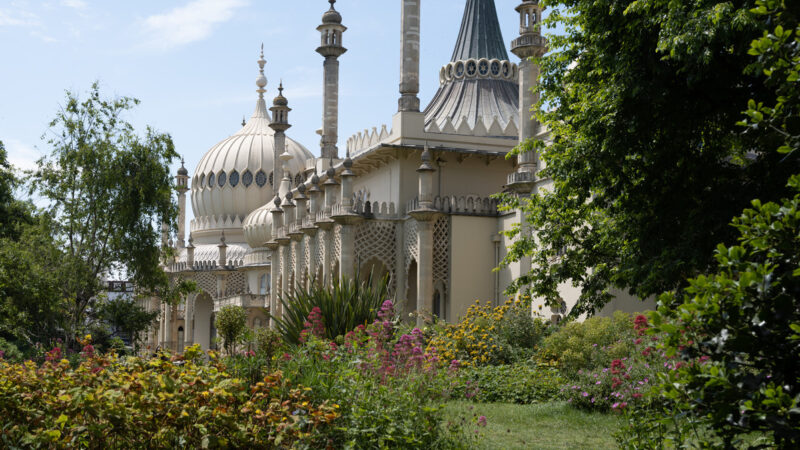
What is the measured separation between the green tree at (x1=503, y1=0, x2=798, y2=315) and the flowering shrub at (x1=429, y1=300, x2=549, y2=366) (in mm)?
5295

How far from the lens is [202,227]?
54625 mm

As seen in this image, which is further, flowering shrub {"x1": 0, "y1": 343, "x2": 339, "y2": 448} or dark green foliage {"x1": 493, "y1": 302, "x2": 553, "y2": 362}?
dark green foliage {"x1": 493, "y1": 302, "x2": 553, "y2": 362}

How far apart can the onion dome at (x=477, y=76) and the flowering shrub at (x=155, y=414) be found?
23.7 metres

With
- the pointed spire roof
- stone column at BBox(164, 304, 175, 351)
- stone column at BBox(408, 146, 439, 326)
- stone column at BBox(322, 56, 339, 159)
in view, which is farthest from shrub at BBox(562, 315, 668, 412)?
stone column at BBox(164, 304, 175, 351)

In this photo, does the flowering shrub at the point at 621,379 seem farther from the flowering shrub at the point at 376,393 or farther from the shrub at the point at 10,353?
the shrub at the point at 10,353

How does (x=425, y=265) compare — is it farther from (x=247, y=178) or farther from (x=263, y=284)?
(x=247, y=178)

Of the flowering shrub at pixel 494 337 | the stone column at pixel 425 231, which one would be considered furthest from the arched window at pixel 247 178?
the flowering shrub at pixel 494 337

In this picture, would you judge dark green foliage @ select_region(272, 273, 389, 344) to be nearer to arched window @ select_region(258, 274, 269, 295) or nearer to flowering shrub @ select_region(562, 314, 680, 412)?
flowering shrub @ select_region(562, 314, 680, 412)

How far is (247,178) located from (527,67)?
33444mm

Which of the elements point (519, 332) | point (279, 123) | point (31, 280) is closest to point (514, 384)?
point (519, 332)

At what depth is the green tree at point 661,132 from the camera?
9172 millimetres

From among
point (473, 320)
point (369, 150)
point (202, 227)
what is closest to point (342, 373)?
point (473, 320)

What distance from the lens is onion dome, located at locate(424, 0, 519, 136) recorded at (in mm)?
31375

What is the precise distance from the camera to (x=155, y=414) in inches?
285
